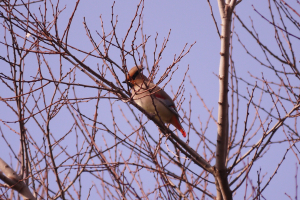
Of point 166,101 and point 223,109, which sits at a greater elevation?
point 166,101

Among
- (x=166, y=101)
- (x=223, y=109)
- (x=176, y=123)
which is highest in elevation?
(x=166, y=101)

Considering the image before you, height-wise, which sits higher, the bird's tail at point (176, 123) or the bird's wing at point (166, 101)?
the bird's wing at point (166, 101)

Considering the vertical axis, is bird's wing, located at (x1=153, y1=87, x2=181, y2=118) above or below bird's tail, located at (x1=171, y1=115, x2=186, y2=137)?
above

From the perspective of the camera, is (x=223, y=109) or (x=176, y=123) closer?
(x=223, y=109)

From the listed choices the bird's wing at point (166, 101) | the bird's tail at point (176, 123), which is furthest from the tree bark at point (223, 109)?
the bird's tail at point (176, 123)

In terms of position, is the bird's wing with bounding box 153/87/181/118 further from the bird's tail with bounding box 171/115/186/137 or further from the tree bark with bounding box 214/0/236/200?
the tree bark with bounding box 214/0/236/200

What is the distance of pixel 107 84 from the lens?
302cm

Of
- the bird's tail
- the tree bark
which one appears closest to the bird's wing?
the bird's tail

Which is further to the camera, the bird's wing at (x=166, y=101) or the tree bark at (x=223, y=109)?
the bird's wing at (x=166, y=101)

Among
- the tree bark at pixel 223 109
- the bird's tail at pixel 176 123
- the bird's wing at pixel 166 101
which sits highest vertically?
the bird's wing at pixel 166 101

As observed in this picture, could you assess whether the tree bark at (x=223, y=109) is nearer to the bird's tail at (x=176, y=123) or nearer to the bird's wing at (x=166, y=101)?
the bird's wing at (x=166, y=101)

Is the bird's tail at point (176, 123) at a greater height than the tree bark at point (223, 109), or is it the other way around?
the bird's tail at point (176, 123)

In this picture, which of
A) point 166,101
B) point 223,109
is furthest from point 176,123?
point 223,109

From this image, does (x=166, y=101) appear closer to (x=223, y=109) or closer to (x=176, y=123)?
(x=176, y=123)
